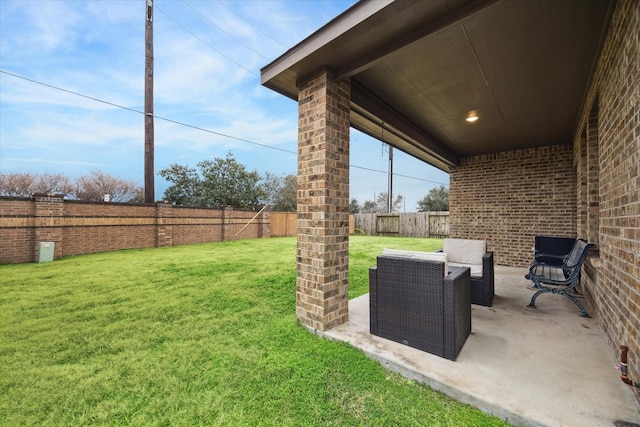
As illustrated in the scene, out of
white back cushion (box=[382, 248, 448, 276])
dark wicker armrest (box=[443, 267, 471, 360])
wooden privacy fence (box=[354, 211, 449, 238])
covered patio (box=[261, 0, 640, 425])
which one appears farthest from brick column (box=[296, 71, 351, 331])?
wooden privacy fence (box=[354, 211, 449, 238])

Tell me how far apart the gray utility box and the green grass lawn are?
13.2 feet

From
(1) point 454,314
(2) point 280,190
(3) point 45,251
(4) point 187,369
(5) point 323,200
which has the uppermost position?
(2) point 280,190

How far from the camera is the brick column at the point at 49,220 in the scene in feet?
23.8

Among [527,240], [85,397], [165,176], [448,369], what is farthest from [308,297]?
[165,176]

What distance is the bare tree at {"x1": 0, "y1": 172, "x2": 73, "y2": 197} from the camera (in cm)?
1552

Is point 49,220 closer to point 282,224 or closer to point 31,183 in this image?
point 282,224

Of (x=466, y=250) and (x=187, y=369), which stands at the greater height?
(x=466, y=250)

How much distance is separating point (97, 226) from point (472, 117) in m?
10.8

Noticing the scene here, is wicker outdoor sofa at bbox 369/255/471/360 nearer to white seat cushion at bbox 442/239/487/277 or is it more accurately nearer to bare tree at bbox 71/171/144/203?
white seat cushion at bbox 442/239/487/277

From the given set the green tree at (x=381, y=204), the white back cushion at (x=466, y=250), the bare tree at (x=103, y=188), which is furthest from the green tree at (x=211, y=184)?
the green tree at (x=381, y=204)

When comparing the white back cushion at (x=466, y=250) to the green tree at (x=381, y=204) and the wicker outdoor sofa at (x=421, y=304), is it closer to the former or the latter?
the wicker outdoor sofa at (x=421, y=304)

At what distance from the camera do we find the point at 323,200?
2674mm

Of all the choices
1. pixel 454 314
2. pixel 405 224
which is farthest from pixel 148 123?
pixel 405 224

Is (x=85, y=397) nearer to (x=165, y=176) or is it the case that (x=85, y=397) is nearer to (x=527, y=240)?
(x=527, y=240)
